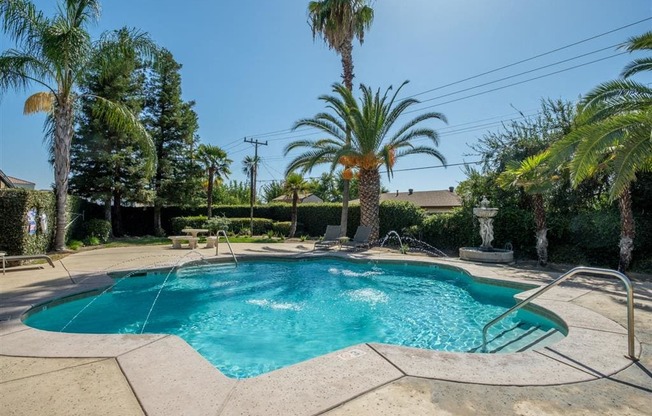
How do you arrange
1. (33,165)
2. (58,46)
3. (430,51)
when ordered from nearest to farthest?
(58,46)
(430,51)
(33,165)

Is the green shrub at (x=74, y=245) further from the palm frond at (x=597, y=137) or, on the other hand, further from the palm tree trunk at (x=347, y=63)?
the palm frond at (x=597, y=137)

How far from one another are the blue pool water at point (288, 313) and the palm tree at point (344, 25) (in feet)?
31.4

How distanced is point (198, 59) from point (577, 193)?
18523 millimetres

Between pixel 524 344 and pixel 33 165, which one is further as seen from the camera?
pixel 33 165

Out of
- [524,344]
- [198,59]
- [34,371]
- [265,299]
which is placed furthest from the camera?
[198,59]

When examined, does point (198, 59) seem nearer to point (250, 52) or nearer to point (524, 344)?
point (250, 52)

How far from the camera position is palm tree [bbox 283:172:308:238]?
22312mm

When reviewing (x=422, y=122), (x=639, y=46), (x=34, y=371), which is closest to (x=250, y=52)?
(x=422, y=122)

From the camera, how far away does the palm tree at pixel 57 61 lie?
1095cm

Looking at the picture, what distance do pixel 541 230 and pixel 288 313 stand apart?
30.3ft

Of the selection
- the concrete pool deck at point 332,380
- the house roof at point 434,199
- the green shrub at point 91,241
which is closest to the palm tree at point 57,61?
the green shrub at point 91,241

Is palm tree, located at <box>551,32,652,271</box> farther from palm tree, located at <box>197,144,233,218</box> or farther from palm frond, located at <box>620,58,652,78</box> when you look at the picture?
palm tree, located at <box>197,144,233,218</box>

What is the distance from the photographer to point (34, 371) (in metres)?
3.12

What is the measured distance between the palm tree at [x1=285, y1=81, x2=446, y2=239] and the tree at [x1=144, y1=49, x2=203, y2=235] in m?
11.9
